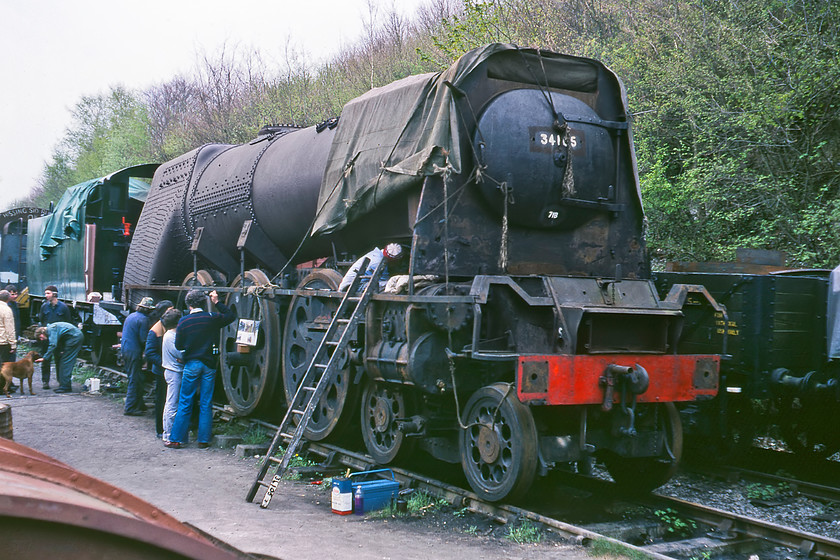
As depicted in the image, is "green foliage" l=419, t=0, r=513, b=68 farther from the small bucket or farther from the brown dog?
the small bucket

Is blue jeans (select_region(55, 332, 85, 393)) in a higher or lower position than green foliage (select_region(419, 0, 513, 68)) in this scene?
lower

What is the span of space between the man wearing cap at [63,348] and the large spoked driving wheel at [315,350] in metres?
6.49

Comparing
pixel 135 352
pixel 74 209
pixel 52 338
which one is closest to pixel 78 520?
pixel 135 352

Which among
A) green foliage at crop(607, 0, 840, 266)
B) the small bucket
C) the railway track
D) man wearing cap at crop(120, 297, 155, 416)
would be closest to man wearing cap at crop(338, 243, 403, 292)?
the railway track

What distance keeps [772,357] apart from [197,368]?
20.2ft

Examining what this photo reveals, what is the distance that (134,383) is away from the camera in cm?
1134

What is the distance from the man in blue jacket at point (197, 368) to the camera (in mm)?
9133

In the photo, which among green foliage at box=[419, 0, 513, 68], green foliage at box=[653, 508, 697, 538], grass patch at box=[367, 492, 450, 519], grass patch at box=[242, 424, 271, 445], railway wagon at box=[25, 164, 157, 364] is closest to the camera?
green foliage at box=[653, 508, 697, 538]

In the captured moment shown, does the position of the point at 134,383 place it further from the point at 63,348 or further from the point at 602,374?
the point at 602,374

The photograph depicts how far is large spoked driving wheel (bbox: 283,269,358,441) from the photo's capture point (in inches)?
309

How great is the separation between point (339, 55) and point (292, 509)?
93.3 ft

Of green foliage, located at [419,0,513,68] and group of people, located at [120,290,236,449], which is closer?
group of people, located at [120,290,236,449]

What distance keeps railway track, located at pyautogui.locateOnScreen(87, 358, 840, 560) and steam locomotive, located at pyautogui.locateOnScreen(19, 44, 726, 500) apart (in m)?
0.17

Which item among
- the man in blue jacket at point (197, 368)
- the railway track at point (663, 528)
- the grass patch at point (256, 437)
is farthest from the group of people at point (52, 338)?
the railway track at point (663, 528)
